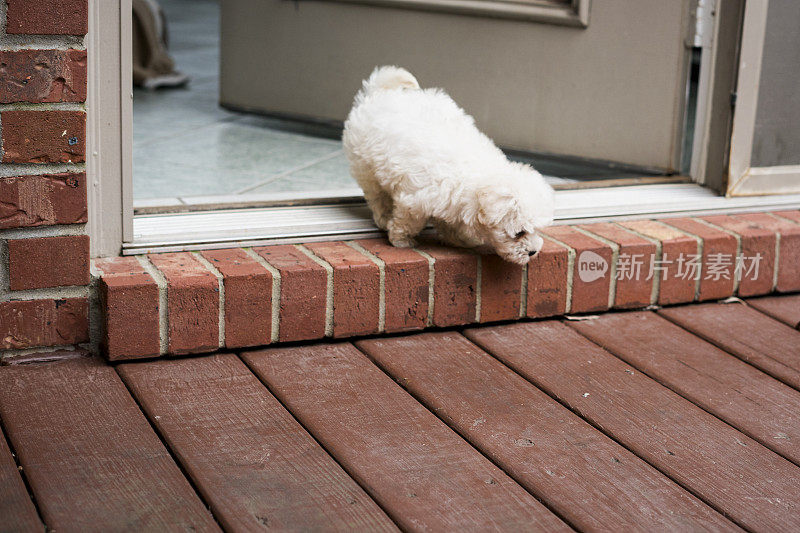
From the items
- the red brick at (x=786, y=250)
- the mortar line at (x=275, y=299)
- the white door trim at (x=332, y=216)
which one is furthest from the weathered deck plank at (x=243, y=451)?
the red brick at (x=786, y=250)

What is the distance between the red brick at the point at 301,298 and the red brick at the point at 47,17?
0.65 meters

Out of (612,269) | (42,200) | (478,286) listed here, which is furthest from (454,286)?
(42,200)

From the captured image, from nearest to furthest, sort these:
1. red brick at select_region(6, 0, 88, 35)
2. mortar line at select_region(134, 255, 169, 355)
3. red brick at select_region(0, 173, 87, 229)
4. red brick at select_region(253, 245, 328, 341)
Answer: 1. red brick at select_region(6, 0, 88, 35)
2. red brick at select_region(0, 173, 87, 229)
3. mortar line at select_region(134, 255, 169, 355)
4. red brick at select_region(253, 245, 328, 341)

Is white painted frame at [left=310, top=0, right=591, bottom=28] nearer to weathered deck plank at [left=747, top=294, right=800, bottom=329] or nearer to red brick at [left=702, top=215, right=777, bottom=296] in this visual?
red brick at [left=702, top=215, right=777, bottom=296]

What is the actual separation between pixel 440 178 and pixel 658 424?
2.40 feet

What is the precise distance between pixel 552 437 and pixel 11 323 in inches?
44.5

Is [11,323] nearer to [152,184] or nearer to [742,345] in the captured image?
[152,184]

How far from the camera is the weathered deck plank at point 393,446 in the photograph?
1475mm

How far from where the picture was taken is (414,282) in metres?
2.19

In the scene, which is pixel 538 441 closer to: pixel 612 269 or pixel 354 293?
→ pixel 354 293

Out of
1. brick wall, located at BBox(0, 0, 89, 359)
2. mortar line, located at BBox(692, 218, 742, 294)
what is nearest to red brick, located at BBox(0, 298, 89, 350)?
brick wall, located at BBox(0, 0, 89, 359)

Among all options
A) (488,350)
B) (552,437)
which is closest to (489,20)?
(488,350)

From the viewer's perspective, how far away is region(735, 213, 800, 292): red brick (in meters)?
2.54

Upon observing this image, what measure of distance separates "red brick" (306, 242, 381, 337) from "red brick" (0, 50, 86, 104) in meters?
0.66
